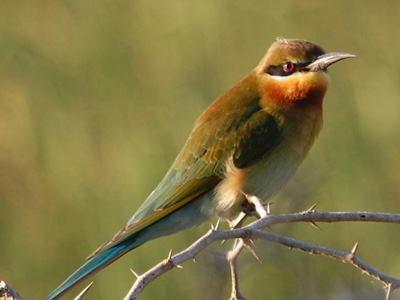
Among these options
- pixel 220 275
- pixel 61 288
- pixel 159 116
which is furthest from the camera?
pixel 159 116

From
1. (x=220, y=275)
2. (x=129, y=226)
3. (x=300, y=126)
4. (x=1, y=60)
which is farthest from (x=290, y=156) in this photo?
(x=1, y=60)

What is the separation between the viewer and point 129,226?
248 cm

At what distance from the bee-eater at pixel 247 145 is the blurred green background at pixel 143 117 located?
174 mm

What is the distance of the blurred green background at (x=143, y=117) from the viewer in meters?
3.22

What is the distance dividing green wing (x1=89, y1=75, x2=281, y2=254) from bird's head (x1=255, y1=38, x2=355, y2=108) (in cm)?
7

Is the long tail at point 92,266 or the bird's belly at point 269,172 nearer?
the long tail at point 92,266

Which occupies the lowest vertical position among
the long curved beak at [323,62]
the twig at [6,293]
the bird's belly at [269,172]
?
the bird's belly at [269,172]

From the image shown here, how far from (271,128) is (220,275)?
0.83 meters

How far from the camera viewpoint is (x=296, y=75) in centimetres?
279

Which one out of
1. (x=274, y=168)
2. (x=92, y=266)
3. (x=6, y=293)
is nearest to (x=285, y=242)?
(x=6, y=293)

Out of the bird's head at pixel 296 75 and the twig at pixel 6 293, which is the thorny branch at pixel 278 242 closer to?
the twig at pixel 6 293

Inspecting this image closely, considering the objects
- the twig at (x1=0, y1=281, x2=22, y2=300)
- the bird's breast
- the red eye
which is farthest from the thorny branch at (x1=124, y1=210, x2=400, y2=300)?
A: the red eye

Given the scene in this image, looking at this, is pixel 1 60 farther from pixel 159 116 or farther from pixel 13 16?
pixel 159 116

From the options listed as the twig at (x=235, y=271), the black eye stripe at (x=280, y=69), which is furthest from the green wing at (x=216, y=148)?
the twig at (x=235, y=271)
